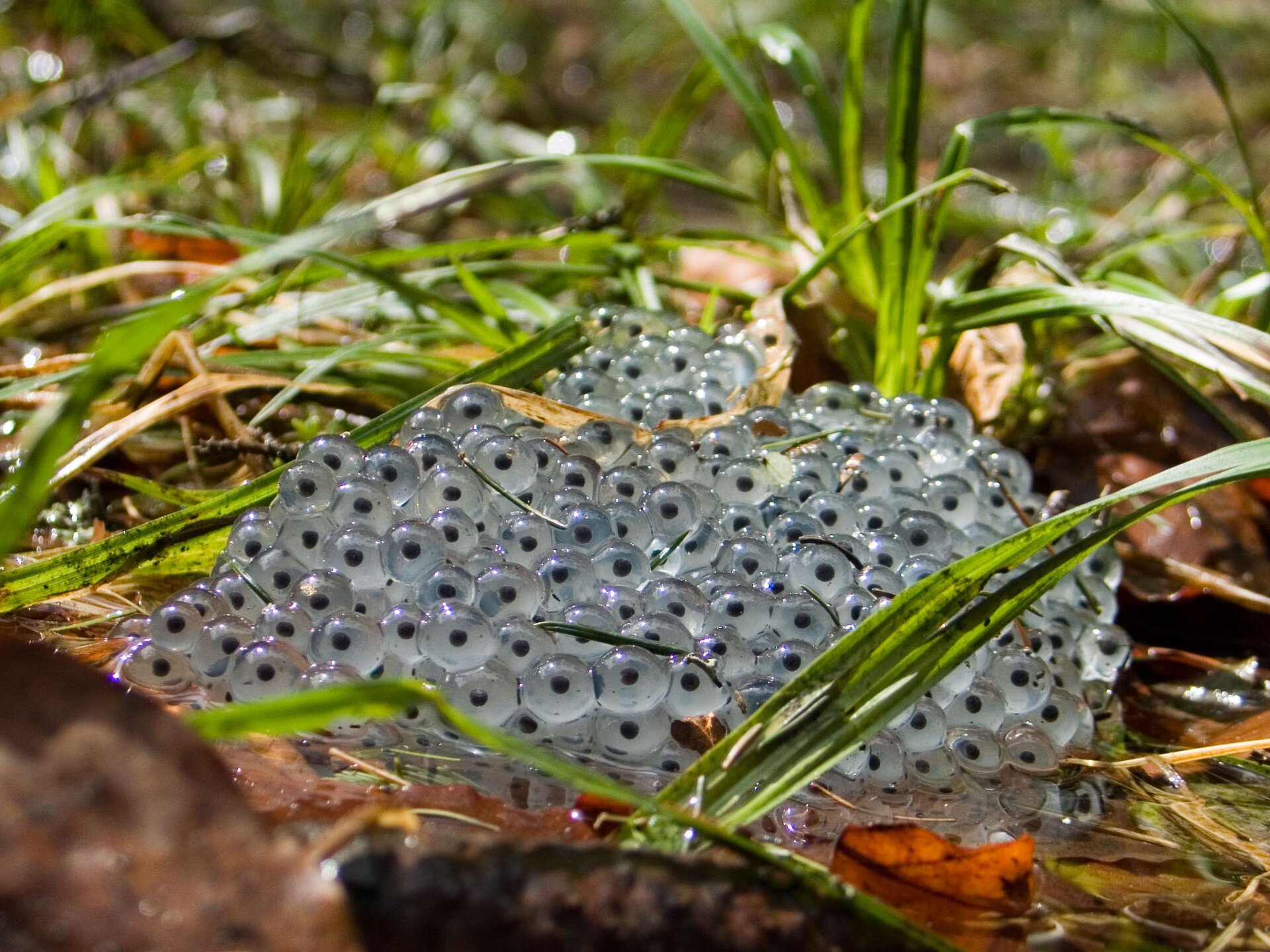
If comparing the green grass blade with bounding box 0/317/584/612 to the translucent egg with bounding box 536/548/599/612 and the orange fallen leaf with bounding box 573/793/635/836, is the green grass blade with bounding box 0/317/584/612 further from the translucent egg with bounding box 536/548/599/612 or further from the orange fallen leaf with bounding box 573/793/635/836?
the orange fallen leaf with bounding box 573/793/635/836

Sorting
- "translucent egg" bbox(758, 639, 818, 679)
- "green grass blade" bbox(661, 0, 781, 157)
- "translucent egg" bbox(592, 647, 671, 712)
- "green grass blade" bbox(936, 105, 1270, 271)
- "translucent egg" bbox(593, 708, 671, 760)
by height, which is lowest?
"translucent egg" bbox(593, 708, 671, 760)

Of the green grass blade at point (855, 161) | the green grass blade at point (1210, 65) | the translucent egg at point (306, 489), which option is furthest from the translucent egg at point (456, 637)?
the green grass blade at point (1210, 65)

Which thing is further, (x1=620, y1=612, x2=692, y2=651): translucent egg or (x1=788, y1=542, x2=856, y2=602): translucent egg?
(x1=788, y1=542, x2=856, y2=602): translucent egg

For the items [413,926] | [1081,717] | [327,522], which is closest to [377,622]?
[327,522]

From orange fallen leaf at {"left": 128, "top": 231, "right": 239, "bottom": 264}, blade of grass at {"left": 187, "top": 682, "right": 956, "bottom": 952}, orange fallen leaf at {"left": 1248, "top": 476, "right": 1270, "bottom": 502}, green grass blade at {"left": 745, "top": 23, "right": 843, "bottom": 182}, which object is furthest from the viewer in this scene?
orange fallen leaf at {"left": 128, "top": 231, "right": 239, "bottom": 264}

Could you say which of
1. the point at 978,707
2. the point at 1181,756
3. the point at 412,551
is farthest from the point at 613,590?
the point at 1181,756

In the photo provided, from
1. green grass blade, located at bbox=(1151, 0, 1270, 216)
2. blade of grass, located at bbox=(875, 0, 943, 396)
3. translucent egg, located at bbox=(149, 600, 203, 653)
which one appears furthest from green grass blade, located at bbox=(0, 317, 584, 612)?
green grass blade, located at bbox=(1151, 0, 1270, 216)
